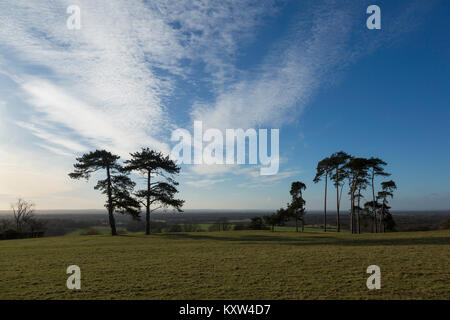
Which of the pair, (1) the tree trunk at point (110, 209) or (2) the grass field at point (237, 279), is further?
(1) the tree trunk at point (110, 209)

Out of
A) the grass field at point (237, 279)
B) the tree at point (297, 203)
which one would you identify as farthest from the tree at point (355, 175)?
the grass field at point (237, 279)

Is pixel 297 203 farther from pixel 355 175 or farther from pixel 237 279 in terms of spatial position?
pixel 237 279

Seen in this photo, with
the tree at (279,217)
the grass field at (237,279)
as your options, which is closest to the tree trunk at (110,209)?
the grass field at (237,279)

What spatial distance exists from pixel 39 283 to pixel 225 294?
639cm

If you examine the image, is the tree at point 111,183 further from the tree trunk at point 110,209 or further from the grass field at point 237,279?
the grass field at point 237,279

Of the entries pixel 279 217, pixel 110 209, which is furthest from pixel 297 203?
pixel 110 209

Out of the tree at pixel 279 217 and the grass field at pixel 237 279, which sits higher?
the grass field at pixel 237 279

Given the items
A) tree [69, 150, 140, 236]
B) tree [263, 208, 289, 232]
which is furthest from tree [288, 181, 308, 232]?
tree [69, 150, 140, 236]

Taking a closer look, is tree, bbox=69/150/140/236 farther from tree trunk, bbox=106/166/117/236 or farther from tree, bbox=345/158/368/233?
tree, bbox=345/158/368/233

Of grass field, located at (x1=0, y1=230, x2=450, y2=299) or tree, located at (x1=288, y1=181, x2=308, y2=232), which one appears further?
tree, located at (x1=288, y1=181, x2=308, y2=232)

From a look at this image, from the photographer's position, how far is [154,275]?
788 centimetres

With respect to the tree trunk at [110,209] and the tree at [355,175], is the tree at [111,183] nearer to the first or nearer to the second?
the tree trunk at [110,209]

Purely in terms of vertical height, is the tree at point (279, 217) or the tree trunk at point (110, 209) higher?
the tree trunk at point (110, 209)
